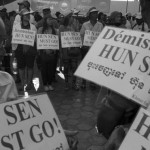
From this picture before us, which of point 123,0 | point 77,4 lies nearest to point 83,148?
point 77,4

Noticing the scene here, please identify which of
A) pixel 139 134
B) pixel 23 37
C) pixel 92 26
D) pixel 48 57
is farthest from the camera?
pixel 92 26

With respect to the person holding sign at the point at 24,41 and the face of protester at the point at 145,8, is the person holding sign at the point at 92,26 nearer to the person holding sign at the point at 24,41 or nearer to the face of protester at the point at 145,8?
the person holding sign at the point at 24,41

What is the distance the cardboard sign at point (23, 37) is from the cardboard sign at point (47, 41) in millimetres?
146

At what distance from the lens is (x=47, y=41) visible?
19.6 ft

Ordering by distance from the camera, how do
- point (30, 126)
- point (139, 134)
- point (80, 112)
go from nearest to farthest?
point (139, 134), point (30, 126), point (80, 112)

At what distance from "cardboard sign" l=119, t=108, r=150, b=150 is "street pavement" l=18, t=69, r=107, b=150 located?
2.36 m

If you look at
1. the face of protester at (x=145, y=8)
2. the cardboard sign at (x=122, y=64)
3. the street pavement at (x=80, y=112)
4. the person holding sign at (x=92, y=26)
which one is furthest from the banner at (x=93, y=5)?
the face of protester at (x=145, y=8)

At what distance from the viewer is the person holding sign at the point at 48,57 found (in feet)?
19.5

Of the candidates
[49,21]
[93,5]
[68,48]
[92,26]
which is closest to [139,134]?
[49,21]

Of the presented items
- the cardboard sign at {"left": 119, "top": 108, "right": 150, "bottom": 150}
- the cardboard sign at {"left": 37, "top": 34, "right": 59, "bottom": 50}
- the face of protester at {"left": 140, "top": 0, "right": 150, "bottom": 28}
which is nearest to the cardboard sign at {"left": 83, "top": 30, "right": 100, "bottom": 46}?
the cardboard sign at {"left": 37, "top": 34, "right": 59, "bottom": 50}

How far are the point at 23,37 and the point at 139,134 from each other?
4.88m

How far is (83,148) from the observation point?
3578 mm

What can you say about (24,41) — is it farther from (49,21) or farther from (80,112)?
(80,112)

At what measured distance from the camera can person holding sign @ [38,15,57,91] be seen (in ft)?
19.5
